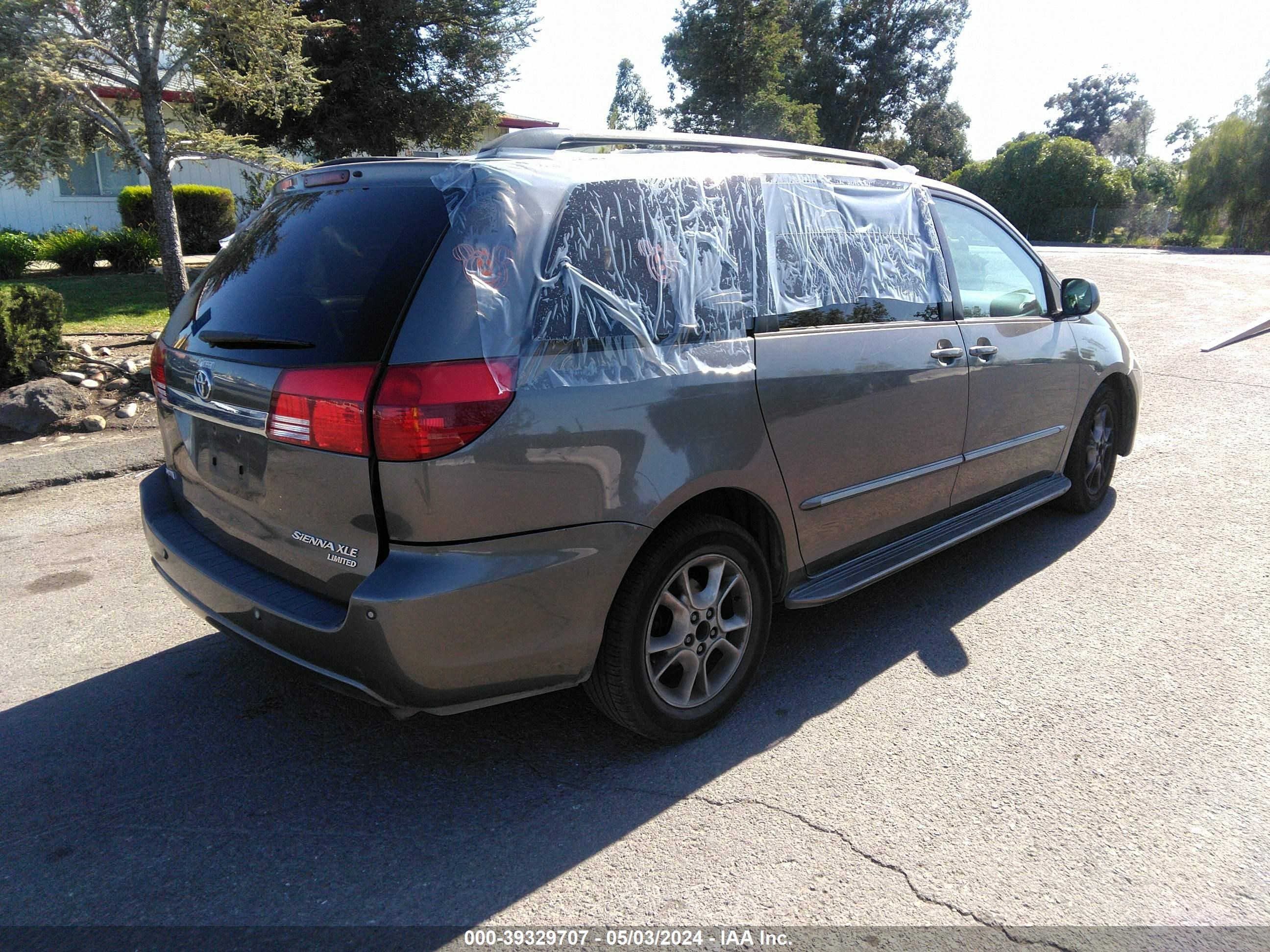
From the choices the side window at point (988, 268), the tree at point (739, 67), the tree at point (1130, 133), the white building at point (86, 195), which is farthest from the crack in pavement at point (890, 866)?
the tree at point (1130, 133)

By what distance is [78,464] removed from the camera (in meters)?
6.40

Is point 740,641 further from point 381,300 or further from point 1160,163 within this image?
point 1160,163

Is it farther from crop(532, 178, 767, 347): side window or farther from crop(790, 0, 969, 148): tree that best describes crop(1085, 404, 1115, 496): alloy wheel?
crop(790, 0, 969, 148): tree

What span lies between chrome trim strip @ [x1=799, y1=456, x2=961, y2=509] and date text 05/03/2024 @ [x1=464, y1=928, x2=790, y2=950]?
155cm

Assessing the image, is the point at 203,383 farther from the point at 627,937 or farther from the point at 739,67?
the point at 739,67

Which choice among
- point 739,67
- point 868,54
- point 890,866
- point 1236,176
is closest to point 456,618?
point 890,866

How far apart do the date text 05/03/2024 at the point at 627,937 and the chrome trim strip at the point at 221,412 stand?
1570mm

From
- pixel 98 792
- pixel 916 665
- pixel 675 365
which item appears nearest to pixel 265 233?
pixel 675 365

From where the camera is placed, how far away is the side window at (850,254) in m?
3.46

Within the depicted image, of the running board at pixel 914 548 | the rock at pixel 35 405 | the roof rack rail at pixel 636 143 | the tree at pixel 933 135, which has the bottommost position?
the rock at pixel 35 405

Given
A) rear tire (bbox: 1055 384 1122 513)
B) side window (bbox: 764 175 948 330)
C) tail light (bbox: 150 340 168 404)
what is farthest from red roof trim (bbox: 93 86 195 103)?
Answer: rear tire (bbox: 1055 384 1122 513)

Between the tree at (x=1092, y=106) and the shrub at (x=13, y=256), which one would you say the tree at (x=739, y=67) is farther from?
the tree at (x=1092, y=106)

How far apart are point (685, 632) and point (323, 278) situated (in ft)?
5.33

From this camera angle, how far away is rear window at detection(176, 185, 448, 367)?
8.66ft
